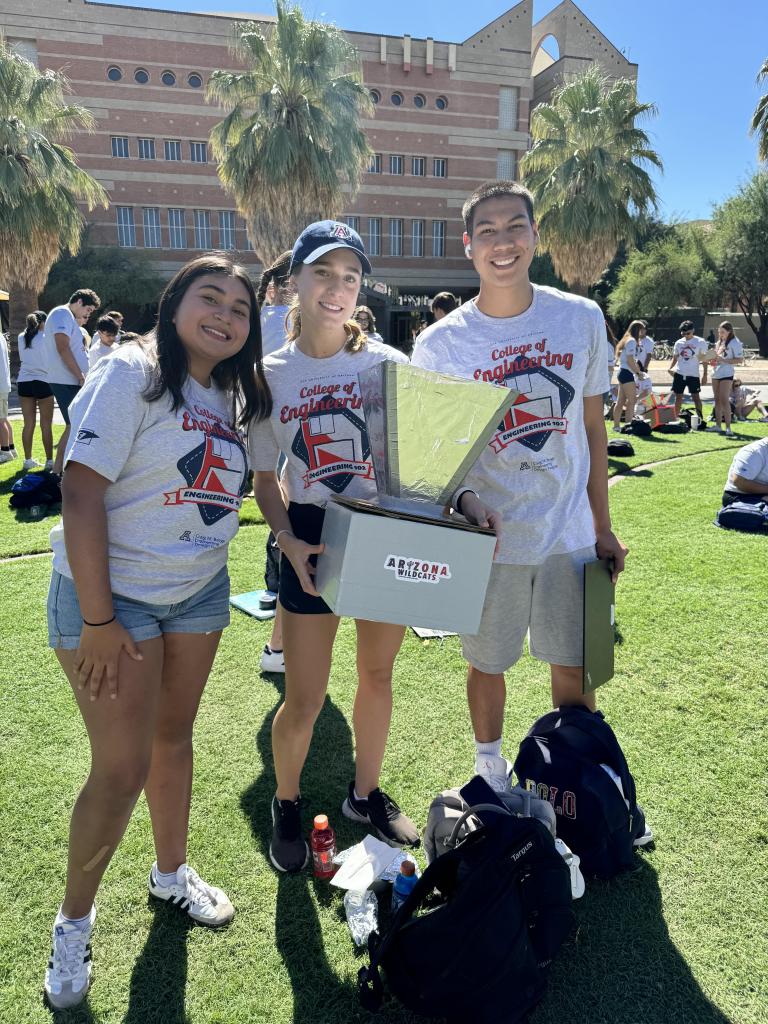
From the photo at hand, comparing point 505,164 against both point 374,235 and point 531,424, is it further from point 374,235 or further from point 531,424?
point 531,424

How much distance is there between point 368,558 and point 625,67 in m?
53.1

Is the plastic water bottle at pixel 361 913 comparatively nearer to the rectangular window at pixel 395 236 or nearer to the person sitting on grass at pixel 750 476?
the person sitting on grass at pixel 750 476

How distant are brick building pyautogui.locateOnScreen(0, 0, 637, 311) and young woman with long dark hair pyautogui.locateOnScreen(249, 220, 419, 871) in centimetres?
3169

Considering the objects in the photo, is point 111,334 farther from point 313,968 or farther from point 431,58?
point 431,58

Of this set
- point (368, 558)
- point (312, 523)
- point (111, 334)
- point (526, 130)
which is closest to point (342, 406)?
point (312, 523)

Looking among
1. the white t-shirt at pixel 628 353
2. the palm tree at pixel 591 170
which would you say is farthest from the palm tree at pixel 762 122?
the white t-shirt at pixel 628 353

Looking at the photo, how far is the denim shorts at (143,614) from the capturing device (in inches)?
67.3

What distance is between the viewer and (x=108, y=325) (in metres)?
7.91

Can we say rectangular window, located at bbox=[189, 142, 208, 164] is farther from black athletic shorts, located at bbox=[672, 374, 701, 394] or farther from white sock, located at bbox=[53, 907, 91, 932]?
white sock, located at bbox=[53, 907, 91, 932]

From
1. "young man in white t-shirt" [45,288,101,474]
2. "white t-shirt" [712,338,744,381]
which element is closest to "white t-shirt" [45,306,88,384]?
"young man in white t-shirt" [45,288,101,474]

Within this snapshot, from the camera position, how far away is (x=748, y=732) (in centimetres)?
306

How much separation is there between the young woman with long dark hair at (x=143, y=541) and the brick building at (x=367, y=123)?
3199 centimetres

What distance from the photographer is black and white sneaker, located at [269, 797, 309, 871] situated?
2.30 metres

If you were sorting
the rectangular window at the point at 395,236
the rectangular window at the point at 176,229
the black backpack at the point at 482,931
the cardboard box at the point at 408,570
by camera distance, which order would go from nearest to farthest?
the cardboard box at the point at 408,570, the black backpack at the point at 482,931, the rectangular window at the point at 176,229, the rectangular window at the point at 395,236
